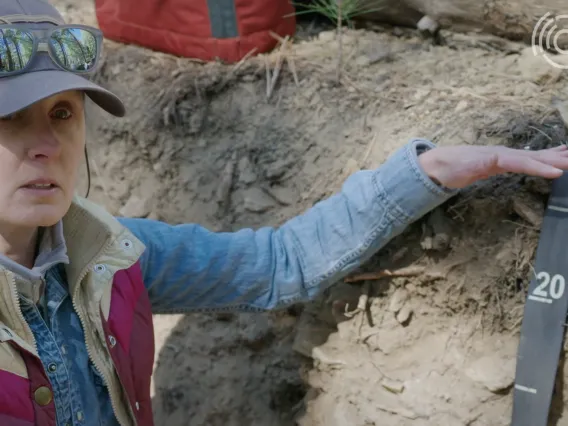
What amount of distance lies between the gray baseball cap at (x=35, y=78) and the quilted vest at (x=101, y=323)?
29cm

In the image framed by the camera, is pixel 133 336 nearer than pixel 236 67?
Yes

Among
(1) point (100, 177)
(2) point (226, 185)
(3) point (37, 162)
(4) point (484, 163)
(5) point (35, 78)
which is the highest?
(5) point (35, 78)

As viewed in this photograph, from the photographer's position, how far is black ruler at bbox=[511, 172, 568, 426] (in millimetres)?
1480

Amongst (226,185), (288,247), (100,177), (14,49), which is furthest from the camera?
(100,177)

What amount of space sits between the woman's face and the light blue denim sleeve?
307mm

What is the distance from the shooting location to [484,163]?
1.42 m

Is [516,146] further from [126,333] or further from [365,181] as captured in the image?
[126,333]

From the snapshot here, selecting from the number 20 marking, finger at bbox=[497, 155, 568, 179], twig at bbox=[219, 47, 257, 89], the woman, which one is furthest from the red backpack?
the number 20 marking

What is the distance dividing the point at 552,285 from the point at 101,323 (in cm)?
92

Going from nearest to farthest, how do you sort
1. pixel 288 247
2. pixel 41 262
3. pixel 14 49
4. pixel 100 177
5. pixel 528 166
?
1. pixel 14 49
2. pixel 41 262
3. pixel 528 166
4. pixel 288 247
5. pixel 100 177

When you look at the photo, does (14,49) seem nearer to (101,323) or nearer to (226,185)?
(101,323)

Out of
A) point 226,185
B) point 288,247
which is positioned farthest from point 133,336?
point 226,185

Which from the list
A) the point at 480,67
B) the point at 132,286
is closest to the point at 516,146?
the point at 480,67

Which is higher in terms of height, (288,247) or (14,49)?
(14,49)
